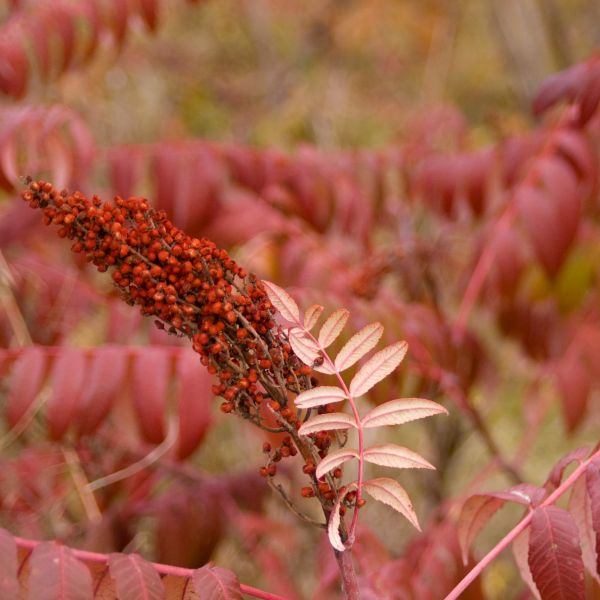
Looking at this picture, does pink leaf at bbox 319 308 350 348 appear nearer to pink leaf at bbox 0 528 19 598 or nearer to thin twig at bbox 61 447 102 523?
pink leaf at bbox 0 528 19 598

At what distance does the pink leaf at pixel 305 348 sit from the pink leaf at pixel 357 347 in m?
0.01

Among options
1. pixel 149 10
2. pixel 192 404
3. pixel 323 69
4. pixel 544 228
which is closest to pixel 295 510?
pixel 192 404

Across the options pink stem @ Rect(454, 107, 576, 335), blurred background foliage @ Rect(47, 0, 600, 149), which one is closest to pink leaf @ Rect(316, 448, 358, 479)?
pink stem @ Rect(454, 107, 576, 335)

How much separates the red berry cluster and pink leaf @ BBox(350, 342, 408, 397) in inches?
2.1

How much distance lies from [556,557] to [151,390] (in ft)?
2.82

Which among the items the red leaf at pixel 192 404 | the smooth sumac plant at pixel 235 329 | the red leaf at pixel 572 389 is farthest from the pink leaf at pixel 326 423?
the red leaf at pixel 572 389

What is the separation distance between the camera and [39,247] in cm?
283

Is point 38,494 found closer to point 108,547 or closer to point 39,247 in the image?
point 108,547

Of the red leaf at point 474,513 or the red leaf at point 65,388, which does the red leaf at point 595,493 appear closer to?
the red leaf at point 474,513

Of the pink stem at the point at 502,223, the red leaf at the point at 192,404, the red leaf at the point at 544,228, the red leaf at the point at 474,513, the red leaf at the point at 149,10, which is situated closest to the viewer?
the red leaf at the point at 474,513

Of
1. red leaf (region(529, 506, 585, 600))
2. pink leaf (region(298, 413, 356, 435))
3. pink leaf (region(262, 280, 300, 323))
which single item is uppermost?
pink leaf (region(262, 280, 300, 323))

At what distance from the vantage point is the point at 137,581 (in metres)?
0.91

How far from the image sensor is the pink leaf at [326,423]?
814 mm

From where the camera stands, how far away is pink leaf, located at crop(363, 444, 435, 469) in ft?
2.75
